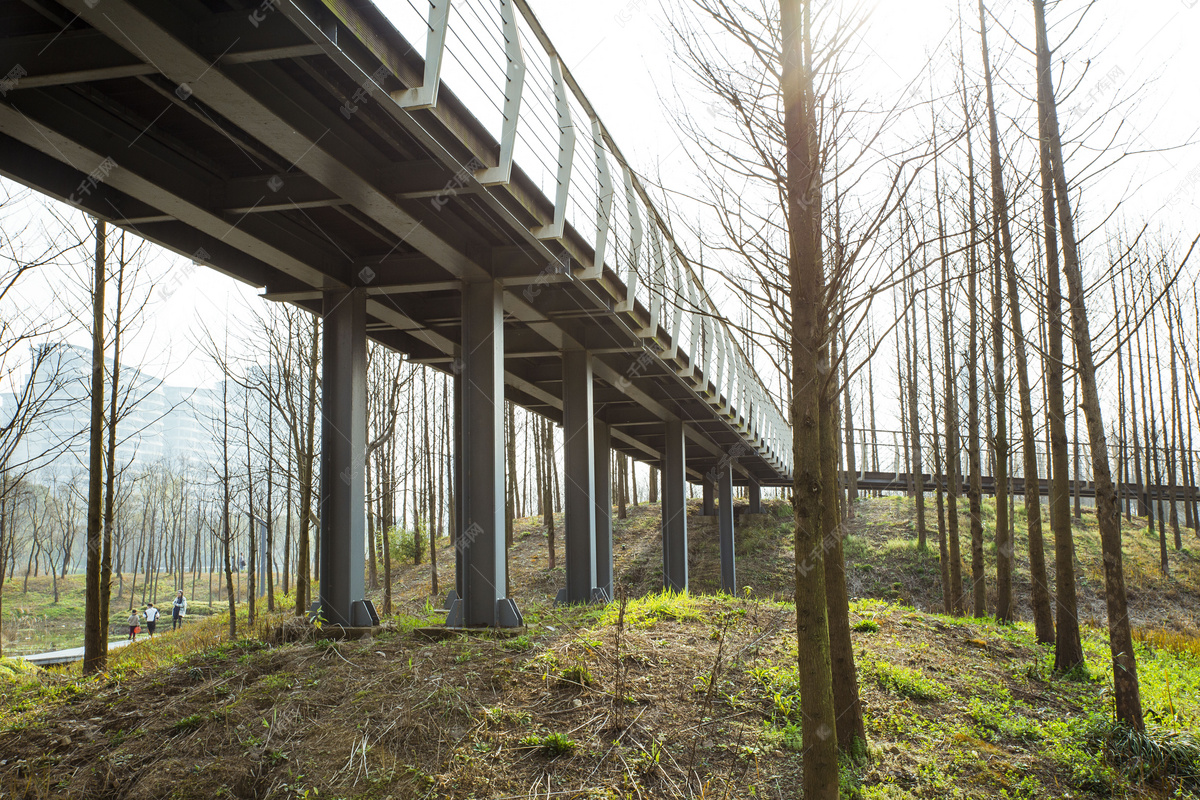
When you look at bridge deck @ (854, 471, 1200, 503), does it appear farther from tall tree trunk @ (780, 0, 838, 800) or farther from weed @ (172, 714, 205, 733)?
weed @ (172, 714, 205, 733)

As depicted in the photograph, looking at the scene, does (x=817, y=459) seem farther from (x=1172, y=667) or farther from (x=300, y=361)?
(x=300, y=361)

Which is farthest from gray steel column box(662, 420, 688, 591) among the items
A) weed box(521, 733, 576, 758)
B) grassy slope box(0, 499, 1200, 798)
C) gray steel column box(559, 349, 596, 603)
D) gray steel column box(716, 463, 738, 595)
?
weed box(521, 733, 576, 758)

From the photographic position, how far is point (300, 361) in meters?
17.0

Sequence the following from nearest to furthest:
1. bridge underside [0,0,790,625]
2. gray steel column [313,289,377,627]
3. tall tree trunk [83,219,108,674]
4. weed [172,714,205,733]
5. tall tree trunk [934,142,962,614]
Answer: bridge underside [0,0,790,625]
weed [172,714,205,733]
gray steel column [313,289,377,627]
tall tree trunk [83,219,108,674]
tall tree trunk [934,142,962,614]

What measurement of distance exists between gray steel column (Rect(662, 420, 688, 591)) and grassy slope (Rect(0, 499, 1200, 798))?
382 inches

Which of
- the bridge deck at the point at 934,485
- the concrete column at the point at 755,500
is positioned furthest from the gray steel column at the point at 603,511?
the bridge deck at the point at 934,485

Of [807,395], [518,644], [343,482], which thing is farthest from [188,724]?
[807,395]

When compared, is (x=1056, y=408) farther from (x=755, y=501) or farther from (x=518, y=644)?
(x=755, y=501)

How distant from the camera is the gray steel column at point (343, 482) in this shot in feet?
27.7

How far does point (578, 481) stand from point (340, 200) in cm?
704

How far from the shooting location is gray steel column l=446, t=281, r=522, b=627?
344 inches

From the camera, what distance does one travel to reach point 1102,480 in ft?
24.9

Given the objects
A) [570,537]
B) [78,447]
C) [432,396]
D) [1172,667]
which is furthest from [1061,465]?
[432,396]

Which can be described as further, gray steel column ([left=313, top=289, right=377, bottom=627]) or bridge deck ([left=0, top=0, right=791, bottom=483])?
gray steel column ([left=313, top=289, right=377, bottom=627])
